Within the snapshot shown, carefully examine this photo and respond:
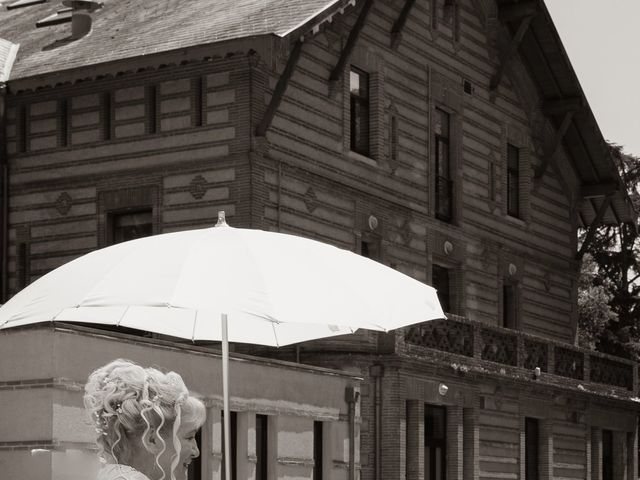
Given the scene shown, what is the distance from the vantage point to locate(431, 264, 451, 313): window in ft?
99.5

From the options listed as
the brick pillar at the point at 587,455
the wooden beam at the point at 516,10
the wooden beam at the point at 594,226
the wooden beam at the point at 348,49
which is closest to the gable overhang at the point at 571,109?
the wooden beam at the point at 516,10

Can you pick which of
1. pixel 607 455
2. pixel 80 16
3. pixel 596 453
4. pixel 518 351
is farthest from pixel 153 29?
pixel 607 455

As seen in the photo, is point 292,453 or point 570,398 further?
point 570,398

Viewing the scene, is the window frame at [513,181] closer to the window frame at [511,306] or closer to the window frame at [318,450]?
the window frame at [511,306]

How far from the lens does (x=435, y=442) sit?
1081 inches

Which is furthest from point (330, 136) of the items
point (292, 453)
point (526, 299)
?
point (526, 299)

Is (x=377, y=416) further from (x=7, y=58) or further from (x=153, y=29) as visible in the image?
(x=7, y=58)

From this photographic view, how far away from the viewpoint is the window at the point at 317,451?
869 inches

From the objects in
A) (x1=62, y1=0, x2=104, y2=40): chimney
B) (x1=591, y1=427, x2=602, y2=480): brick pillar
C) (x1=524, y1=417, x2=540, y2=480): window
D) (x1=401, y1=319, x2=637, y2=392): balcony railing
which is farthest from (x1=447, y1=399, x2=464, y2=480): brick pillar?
(x1=62, y1=0, x2=104, y2=40): chimney

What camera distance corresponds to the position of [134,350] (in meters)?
18.0

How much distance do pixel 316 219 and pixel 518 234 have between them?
8.67 metres

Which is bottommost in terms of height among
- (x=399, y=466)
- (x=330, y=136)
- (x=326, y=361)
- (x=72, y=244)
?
(x=399, y=466)

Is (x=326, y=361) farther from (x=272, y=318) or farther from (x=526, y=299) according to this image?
(x=272, y=318)

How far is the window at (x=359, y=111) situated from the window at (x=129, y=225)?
4347mm
